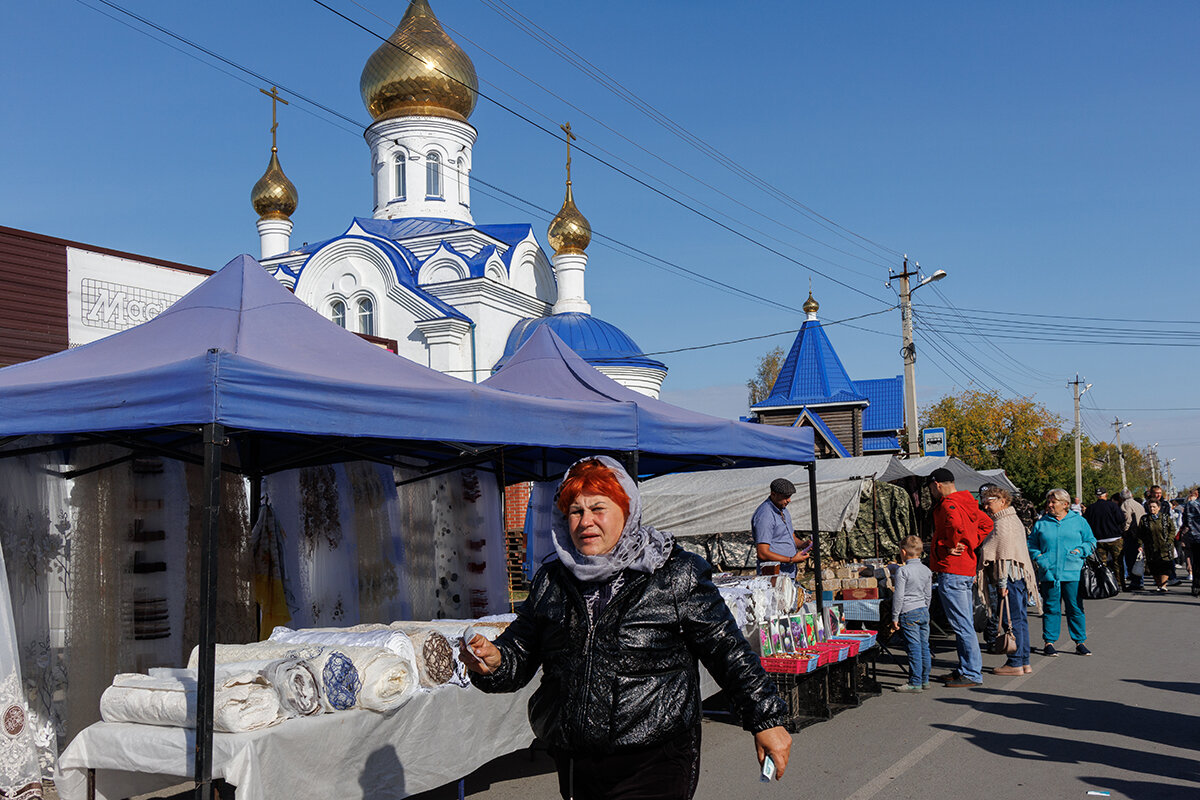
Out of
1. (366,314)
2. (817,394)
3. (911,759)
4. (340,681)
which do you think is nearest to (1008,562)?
(911,759)

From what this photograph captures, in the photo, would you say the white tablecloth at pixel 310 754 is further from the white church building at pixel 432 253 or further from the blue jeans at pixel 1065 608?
the white church building at pixel 432 253

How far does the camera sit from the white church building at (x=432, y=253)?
3138 centimetres

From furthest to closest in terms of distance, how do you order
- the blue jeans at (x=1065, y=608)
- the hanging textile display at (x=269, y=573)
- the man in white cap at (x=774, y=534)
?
the blue jeans at (x=1065, y=608), the man in white cap at (x=774, y=534), the hanging textile display at (x=269, y=573)

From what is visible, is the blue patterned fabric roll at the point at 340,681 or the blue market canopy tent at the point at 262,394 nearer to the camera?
the blue market canopy tent at the point at 262,394

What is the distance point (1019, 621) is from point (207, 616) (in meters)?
8.04

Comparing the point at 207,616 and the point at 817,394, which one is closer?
the point at 207,616

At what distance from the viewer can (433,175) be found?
34812mm

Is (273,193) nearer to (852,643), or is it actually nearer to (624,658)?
(852,643)

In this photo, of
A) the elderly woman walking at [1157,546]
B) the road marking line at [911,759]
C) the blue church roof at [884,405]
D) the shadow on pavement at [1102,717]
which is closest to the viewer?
the road marking line at [911,759]

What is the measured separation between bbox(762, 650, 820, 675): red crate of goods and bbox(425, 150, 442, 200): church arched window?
96.4 ft

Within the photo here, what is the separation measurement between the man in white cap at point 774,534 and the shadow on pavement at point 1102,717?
1886mm

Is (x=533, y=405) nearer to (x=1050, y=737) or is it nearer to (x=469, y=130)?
(x=1050, y=737)

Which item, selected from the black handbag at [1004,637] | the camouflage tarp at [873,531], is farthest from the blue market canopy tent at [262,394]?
the camouflage tarp at [873,531]

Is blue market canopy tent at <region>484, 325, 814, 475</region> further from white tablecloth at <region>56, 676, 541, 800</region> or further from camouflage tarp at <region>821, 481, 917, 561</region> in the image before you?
camouflage tarp at <region>821, 481, 917, 561</region>
